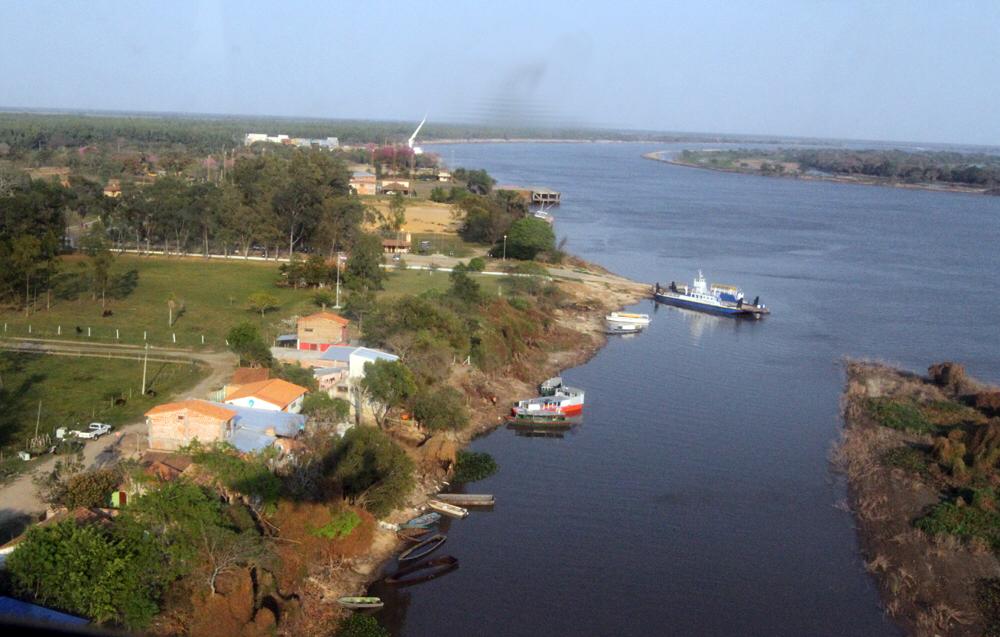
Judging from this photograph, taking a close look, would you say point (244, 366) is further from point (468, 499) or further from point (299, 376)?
point (468, 499)

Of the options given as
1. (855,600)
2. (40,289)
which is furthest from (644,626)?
(40,289)

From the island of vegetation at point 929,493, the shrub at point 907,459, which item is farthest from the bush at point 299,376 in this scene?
the shrub at point 907,459

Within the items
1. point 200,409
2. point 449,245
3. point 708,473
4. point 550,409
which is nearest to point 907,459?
point 708,473

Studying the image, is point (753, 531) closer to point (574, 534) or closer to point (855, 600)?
point (855, 600)

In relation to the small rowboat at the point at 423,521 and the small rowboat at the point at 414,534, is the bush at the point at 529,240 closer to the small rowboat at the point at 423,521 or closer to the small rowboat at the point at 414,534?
the small rowboat at the point at 423,521

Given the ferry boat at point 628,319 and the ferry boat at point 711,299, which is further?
the ferry boat at point 711,299
